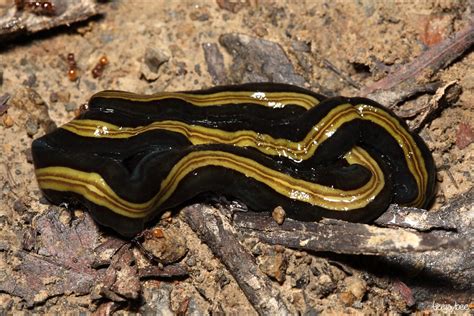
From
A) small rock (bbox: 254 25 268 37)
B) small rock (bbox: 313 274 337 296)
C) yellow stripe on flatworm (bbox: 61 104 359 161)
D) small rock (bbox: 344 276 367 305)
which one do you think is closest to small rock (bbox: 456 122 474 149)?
yellow stripe on flatworm (bbox: 61 104 359 161)

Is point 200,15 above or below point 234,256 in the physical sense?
above

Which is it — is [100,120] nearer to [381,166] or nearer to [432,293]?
[381,166]

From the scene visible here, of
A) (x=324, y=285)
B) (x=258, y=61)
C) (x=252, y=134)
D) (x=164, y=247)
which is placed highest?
(x=258, y=61)

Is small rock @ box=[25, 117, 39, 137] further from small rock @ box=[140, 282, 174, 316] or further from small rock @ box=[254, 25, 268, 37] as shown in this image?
small rock @ box=[254, 25, 268, 37]

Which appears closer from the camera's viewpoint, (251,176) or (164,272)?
(251,176)

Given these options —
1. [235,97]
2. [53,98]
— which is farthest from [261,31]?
[53,98]

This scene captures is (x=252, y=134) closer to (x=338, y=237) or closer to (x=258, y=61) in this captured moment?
(x=338, y=237)

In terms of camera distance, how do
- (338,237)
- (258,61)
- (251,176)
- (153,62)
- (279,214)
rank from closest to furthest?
(338,237) → (251,176) → (279,214) → (258,61) → (153,62)

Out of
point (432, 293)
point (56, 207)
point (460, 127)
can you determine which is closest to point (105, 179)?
point (56, 207)
